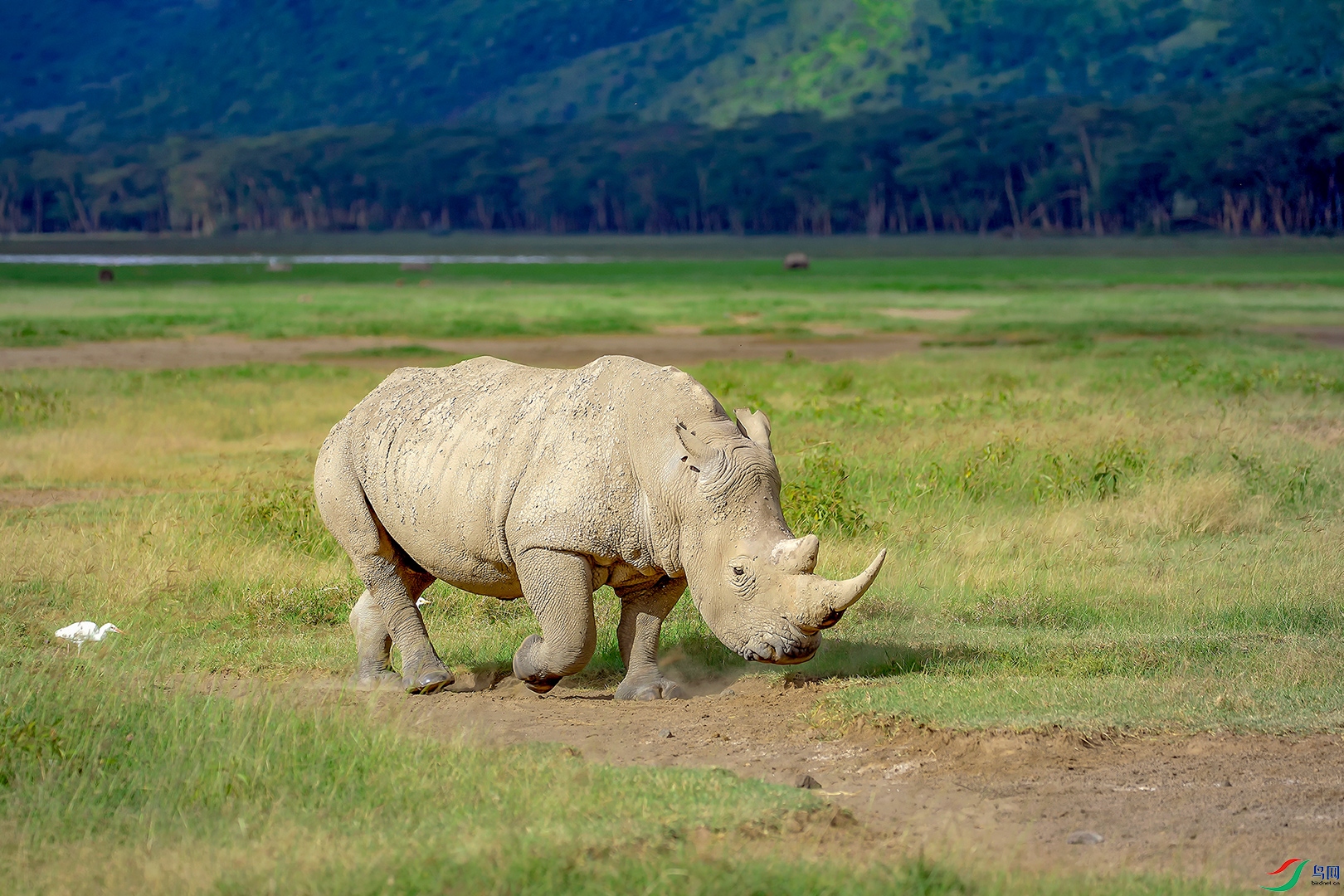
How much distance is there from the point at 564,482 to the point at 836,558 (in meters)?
3.71

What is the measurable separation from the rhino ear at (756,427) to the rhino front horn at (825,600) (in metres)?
1.03

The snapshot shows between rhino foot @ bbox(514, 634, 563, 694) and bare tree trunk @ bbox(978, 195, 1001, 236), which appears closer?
rhino foot @ bbox(514, 634, 563, 694)

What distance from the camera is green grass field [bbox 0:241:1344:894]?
548cm

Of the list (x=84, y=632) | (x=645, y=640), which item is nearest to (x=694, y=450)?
(x=645, y=640)

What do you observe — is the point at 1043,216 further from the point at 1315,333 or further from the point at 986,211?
the point at 1315,333

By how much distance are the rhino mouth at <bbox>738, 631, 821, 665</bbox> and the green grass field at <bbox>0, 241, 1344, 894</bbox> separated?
1.88 ft

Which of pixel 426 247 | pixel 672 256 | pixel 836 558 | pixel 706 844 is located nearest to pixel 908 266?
pixel 672 256

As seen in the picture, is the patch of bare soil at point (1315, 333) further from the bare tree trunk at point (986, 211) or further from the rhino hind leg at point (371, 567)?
the bare tree trunk at point (986, 211)

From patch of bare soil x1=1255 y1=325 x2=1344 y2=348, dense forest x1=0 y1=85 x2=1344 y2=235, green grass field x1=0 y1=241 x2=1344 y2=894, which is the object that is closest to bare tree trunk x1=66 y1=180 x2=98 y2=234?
dense forest x1=0 y1=85 x2=1344 y2=235

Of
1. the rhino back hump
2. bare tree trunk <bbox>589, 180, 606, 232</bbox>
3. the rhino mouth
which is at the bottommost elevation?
the rhino mouth

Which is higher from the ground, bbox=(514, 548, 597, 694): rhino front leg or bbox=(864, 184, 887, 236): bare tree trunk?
bbox=(864, 184, 887, 236): bare tree trunk

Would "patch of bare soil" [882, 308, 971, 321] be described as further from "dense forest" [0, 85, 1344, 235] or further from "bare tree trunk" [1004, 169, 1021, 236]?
"bare tree trunk" [1004, 169, 1021, 236]

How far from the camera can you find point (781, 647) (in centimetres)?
698

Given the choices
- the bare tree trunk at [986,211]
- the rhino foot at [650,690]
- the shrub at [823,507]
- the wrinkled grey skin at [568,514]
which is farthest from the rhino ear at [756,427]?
the bare tree trunk at [986,211]
